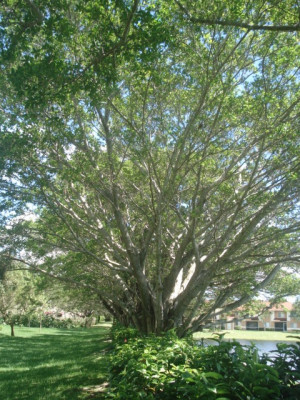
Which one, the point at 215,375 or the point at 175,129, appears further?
the point at 175,129

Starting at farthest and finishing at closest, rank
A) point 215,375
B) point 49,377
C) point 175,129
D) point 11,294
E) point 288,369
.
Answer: point 11,294 < point 49,377 < point 175,129 < point 288,369 < point 215,375

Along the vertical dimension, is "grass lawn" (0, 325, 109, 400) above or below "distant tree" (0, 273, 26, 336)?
below

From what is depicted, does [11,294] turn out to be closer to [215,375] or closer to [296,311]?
[296,311]

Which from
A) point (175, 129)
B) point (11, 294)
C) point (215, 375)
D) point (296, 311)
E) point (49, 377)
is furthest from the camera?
point (11, 294)

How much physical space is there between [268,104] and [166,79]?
2.17 metres

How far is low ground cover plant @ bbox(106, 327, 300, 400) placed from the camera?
8.57 ft

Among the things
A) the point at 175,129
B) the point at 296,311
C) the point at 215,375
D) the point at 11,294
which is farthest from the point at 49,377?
the point at 11,294

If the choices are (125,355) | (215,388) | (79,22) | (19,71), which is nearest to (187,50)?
(79,22)

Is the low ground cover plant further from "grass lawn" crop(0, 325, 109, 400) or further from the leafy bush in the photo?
"grass lawn" crop(0, 325, 109, 400)

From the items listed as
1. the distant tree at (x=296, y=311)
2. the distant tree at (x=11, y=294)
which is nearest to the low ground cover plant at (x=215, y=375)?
the distant tree at (x=296, y=311)

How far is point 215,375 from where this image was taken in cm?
270

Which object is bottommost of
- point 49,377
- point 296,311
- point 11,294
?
point 49,377

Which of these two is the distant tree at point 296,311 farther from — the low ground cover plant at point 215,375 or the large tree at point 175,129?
the low ground cover plant at point 215,375

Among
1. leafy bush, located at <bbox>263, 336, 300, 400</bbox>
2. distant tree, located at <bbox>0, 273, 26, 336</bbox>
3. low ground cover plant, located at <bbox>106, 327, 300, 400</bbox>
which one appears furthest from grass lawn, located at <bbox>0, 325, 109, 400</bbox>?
distant tree, located at <bbox>0, 273, 26, 336</bbox>
